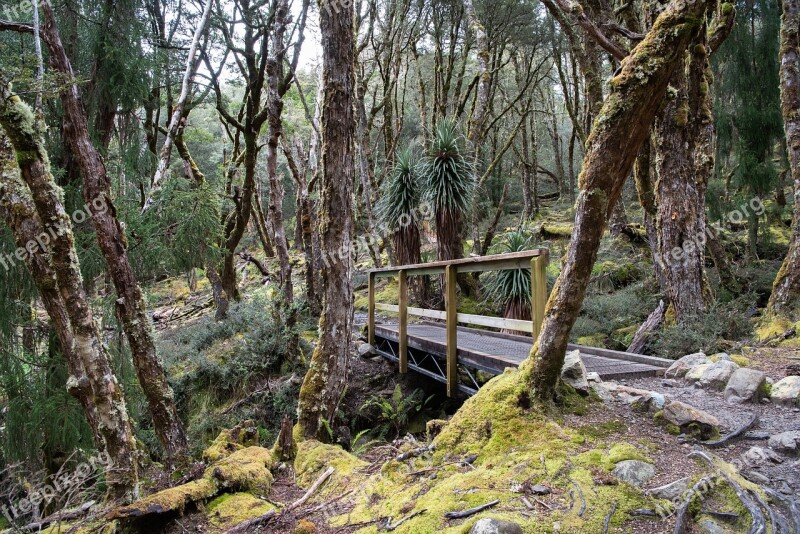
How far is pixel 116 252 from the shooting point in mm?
4410

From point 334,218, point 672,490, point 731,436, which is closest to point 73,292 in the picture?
point 334,218

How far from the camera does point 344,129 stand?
4.97 meters

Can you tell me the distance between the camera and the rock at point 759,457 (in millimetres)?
A: 2434

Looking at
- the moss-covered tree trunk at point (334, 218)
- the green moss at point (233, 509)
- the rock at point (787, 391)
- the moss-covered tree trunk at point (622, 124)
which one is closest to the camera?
the moss-covered tree trunk at point (622, 124)

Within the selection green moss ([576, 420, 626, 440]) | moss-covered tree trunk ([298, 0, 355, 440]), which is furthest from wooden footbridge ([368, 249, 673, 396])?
moss-covered tree trunk ([298, 0, 355, 440])

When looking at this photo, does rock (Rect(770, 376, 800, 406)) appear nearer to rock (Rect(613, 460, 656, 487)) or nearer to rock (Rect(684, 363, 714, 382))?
rock (Rect(684, 363, 714, 382))

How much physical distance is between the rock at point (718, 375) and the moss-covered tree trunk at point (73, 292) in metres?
4.93

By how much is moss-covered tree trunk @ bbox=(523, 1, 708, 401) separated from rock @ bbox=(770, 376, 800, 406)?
6.46ft

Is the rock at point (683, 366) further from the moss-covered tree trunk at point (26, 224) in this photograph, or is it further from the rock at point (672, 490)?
the moss-covered tree trunk at point (26, 224)

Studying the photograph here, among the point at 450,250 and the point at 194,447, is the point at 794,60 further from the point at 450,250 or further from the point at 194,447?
the point at 194,447

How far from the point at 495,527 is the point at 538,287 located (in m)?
2.33

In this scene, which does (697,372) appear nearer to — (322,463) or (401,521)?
(401,521)

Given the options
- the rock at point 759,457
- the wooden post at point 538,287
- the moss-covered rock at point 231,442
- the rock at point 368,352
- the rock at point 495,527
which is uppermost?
the wooden post at point 538,287

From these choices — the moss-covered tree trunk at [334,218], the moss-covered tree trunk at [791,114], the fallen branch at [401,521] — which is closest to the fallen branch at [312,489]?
the fallen branch at [401,521]
